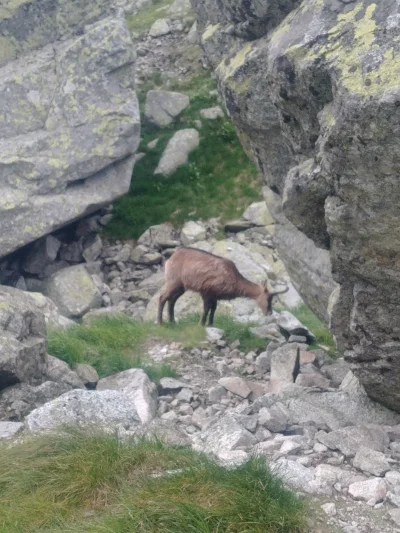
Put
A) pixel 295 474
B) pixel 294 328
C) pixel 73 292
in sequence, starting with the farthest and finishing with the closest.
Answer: pixel 73 292, pixel 294 328, pixel 295 474

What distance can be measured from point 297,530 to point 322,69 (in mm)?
3432

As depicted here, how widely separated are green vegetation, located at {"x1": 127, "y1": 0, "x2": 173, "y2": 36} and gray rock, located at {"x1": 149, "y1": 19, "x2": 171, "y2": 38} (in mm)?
305

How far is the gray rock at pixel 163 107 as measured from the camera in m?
23.8

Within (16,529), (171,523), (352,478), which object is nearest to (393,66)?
(352,478)

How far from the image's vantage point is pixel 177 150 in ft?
74.7

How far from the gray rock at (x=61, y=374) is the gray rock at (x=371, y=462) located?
12.7ft

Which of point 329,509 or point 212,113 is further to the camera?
point 212,113

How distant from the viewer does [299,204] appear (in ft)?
21.7

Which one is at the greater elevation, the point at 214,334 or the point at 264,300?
the point at 214,334

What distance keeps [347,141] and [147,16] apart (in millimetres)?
25038

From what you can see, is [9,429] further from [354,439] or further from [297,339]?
[297,339]

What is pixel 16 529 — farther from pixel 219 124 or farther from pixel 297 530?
pixel 219 124

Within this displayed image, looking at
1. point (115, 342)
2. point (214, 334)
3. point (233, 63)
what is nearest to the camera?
point (233, 63)

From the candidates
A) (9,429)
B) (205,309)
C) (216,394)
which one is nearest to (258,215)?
(205,309)
